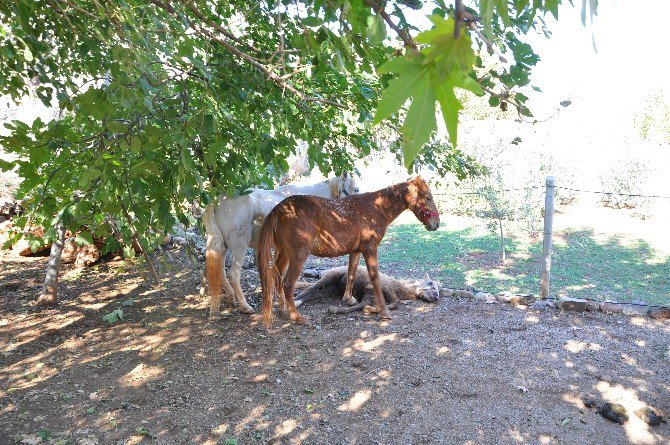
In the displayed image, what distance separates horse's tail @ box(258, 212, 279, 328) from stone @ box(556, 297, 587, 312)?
313 cm

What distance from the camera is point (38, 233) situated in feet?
23.6

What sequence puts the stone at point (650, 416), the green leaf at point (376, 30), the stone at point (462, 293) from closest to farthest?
the green leaf at point (376, 30), the stone at point (650, 416), the stone at point (462, 293)

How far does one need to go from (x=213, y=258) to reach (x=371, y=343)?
1.71 metres

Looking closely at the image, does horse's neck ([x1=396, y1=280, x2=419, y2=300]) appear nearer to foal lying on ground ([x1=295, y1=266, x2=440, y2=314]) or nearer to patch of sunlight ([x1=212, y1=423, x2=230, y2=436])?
foal lying on ground ([x1=295, y1=266, x2=440, y2=314])

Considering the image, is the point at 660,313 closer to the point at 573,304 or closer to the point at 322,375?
the point at 573,304

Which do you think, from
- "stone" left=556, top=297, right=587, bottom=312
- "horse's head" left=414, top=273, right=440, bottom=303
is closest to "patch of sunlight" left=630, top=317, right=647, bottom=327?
"stone" left=556, top=297, right=587, bottom=312

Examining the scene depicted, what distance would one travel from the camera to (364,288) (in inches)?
232

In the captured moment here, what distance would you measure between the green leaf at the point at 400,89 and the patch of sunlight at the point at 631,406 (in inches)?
135

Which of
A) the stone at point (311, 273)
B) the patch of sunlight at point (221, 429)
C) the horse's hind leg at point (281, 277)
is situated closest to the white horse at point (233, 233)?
the horse's hind leg at point (281, 277)

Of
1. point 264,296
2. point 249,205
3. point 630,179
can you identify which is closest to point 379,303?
point 264,296

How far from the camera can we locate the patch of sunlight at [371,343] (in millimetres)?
4488

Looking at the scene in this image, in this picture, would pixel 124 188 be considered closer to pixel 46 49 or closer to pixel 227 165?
pixel 227 165

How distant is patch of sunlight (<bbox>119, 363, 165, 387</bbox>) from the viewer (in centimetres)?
381

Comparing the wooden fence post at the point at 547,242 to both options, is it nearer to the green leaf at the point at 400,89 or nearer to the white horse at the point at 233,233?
the white horse at the point at 233,233
